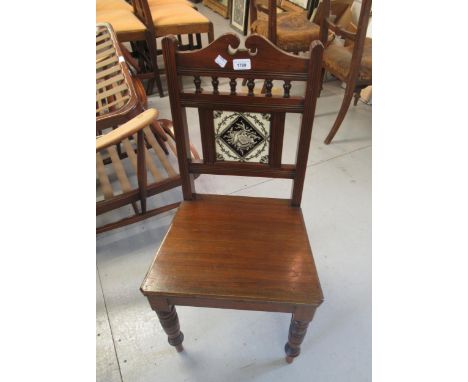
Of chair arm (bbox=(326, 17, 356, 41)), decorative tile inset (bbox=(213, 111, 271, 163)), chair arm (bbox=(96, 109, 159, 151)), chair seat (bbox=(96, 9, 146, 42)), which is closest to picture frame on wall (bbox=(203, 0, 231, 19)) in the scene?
chair seat (bbox=(96, 9, 146, 42))

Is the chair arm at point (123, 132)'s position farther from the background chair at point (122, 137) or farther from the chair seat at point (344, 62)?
the chair seat at point (344, 62)

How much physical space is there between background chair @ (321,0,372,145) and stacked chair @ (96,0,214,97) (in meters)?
0.96

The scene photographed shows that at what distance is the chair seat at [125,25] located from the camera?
2189 mm

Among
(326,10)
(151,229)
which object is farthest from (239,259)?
(326,10)

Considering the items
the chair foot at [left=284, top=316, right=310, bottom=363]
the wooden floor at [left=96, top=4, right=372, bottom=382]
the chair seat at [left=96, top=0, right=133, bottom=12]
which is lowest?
the wooden floor at [left=96, top=4, right=372, bottom=382]

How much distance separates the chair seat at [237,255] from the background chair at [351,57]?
1130 millimetres

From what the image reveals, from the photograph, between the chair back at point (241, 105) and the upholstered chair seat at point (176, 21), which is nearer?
the chair back at point (241, 105)

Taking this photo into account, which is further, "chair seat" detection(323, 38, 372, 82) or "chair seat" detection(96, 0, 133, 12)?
"chair seat" detection(96, 0, 133, 12)

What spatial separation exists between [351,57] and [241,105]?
1.44m

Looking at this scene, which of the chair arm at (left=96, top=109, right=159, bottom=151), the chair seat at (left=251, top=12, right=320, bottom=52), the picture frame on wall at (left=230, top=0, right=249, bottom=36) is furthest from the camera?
the picture frame on wall at (left=230, top=0, right=249, bottom=36)

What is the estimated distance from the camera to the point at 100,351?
1.12 metres

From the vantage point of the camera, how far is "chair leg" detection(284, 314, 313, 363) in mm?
891

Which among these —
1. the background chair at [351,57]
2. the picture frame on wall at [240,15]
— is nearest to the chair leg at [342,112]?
the background chair at [351,57]

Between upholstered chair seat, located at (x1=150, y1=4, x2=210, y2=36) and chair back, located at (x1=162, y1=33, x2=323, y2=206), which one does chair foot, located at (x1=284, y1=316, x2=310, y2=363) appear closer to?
chair back, located at (x1=162, y1=33, x2=323, y2=206)
